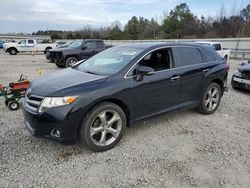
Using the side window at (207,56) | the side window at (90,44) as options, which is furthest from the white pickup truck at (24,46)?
the side window at (207,56)

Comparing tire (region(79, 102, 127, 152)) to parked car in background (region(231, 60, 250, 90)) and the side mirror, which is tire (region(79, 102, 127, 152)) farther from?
parked car in background (region(231, 60, 250, 90))

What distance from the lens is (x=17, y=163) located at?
2.89 metres

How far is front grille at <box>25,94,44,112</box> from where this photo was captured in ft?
9.55

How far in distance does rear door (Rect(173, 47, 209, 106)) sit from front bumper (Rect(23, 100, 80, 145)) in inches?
88.2

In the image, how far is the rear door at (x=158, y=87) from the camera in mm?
3441

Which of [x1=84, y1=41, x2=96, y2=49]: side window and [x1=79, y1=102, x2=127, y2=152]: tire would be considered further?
[x1=84, y1=41, x2=96, y2=49]: side window

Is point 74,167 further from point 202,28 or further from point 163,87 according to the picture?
point 202,28

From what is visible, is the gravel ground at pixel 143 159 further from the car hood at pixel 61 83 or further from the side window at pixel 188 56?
the side window at pixel 188 56

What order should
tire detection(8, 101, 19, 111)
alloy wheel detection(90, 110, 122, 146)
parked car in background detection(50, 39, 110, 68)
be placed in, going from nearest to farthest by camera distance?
alloy wheel detection(90, 110, 122, 146) → tire detection(8, 101, 19, 111) → parked car in background detection(50, 39, 110, 68)

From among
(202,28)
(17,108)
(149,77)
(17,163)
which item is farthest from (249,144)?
(202,28)

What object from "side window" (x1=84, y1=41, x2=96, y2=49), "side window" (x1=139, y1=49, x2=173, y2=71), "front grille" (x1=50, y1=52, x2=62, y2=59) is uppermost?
"side window" (x1=84, y1=41, x2=96, y2=49)

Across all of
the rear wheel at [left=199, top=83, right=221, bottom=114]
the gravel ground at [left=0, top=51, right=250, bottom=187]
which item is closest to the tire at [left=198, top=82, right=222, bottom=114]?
the rear wheel at [left=199, top=83, right=221, bottom=114]

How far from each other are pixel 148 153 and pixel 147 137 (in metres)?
0.51

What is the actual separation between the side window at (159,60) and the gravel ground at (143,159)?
3.93 feet
